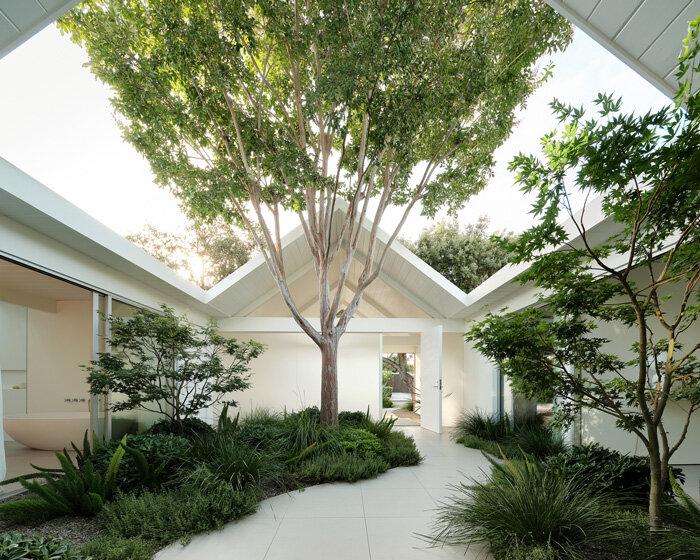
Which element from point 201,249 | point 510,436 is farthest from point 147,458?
point 201,249

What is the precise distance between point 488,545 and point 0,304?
8259 millimetres

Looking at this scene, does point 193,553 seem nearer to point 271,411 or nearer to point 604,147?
point 604,147

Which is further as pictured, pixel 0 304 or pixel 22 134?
pixel 22 134

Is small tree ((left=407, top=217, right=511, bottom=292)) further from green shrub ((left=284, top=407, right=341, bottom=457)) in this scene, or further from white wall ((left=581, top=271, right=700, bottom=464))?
green shrub ((left=284, top=407, right=341, bottom=457))

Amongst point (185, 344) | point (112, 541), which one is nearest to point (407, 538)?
point (112, 541)

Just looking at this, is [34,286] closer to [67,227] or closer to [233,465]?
[67,227]

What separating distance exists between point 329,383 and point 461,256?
40.8 feet

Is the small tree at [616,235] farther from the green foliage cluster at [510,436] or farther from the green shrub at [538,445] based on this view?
the green shrub at [538,445]

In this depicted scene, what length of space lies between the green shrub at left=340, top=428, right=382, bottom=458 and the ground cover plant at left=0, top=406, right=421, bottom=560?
2cm

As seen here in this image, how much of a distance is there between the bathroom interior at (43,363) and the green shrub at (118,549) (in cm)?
345

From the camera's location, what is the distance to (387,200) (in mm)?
6906

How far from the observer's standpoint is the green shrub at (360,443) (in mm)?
5883

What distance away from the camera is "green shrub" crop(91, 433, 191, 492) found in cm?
418

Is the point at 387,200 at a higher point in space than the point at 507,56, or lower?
lower
